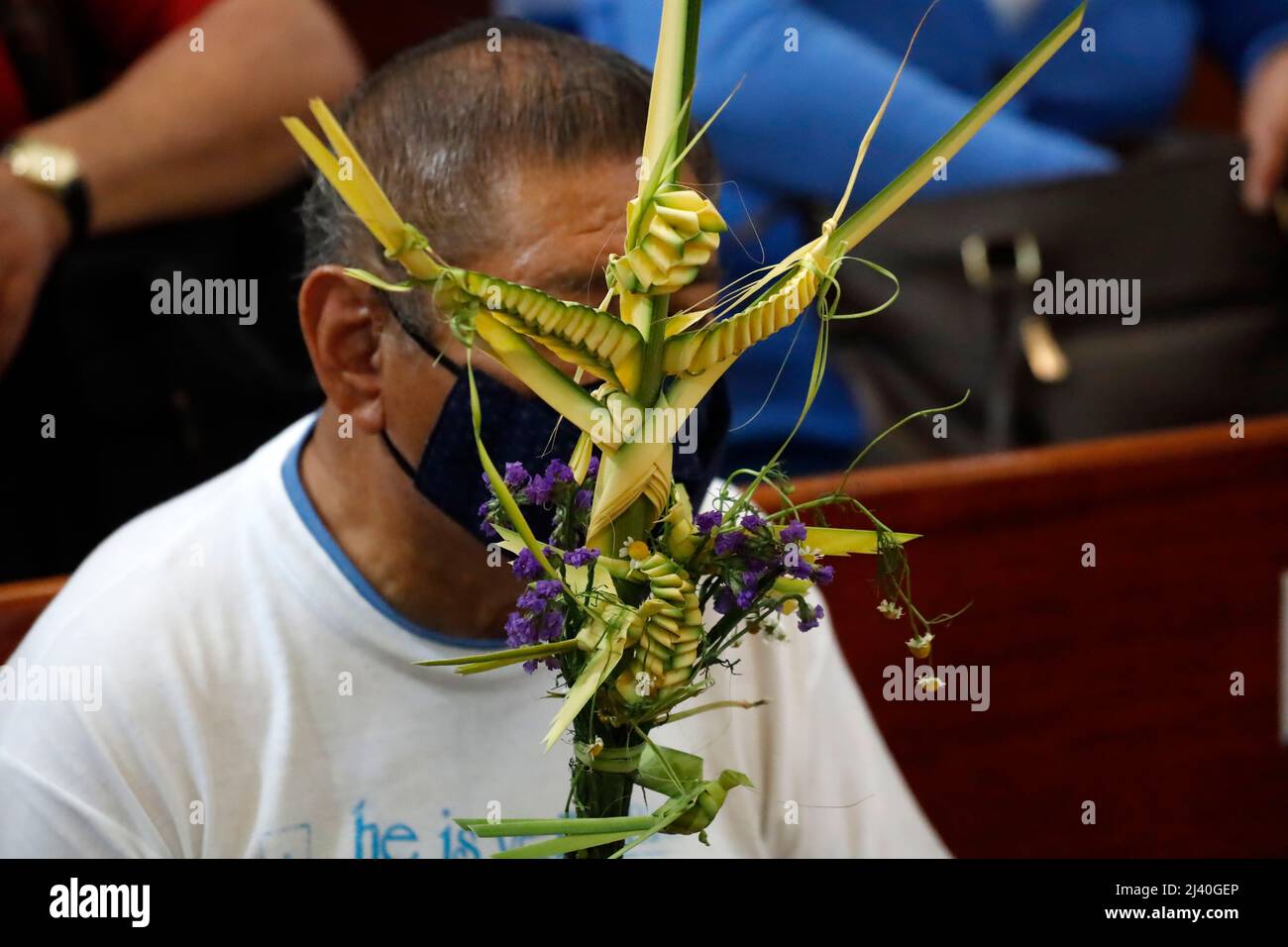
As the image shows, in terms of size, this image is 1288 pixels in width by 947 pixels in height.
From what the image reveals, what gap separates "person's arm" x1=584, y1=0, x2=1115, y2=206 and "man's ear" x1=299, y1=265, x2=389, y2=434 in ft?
2.96

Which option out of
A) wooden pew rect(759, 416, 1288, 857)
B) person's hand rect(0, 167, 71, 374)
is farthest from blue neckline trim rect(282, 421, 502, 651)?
wooden pew rect(759, 416, 1288, 857)

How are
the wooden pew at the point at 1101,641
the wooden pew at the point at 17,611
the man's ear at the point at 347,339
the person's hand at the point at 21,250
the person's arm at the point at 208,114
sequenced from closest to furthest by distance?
the man's ear at the point at 347,339
the wooden pew at the point at 17,611
the person's hand at the point at 21,250
the person's arm at the point at 208,114
the wooden pew at the point at 1101,641

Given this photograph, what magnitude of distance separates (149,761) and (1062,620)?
3.34 ft

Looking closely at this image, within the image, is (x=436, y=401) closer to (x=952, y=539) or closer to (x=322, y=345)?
(x=322, y=345)

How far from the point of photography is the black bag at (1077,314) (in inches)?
73.4

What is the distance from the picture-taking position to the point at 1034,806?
169 centimetres

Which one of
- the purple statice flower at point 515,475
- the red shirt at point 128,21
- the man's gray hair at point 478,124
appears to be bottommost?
the purple statice flower at point 515,475

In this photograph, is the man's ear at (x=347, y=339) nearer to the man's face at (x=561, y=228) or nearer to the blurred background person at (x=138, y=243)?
the man's face at (x=561, y=228)

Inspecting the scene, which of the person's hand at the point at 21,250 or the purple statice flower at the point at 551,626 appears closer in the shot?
the purple statice flower at the point at 551,626

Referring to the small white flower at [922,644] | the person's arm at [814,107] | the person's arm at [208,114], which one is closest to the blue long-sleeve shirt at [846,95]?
the person's arm at [814,107]

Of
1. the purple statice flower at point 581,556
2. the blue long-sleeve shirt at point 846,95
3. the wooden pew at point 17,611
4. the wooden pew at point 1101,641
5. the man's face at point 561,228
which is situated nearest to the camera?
the purple statice flower at point 581,556

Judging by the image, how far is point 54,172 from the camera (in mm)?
1402

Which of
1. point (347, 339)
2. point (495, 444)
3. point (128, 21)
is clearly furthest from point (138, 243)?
point (495, 444)

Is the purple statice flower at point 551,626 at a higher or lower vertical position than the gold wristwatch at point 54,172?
lower
